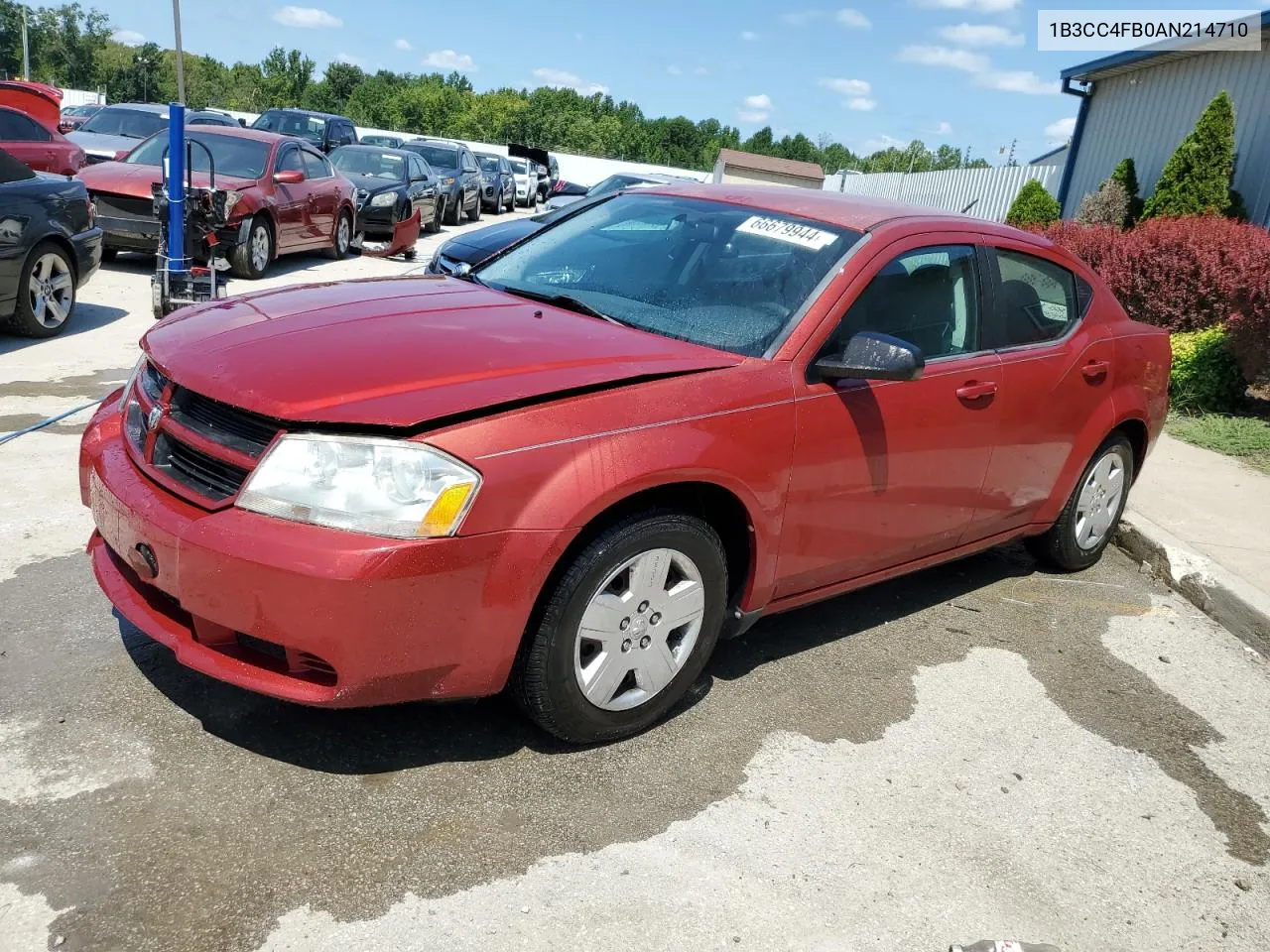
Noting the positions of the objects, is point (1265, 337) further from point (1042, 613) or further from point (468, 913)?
point (468, 913)

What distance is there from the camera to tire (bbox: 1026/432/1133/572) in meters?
5.01

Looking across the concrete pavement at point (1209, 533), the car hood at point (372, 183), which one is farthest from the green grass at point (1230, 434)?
the car hood at point (372, 183)

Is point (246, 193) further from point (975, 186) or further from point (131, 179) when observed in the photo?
point (975, 186)

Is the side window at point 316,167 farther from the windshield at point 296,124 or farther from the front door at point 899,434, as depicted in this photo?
the front door at point 899,434

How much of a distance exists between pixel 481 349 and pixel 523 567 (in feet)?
2.27

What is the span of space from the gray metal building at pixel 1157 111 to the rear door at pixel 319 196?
37.1 ft

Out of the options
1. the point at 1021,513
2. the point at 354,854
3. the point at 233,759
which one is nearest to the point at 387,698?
the point at 354,854

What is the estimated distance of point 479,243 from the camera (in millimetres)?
9648

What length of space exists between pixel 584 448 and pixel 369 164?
15658 mm

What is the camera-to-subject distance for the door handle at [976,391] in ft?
13.0

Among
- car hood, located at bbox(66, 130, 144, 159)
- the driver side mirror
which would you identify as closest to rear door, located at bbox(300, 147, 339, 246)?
car hood, located at bbox(66, 130, 144, 159)

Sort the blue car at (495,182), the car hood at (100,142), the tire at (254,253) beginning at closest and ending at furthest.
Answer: the tire at (254,253) → the car hood at (100,142) → the blue car at (495,182)

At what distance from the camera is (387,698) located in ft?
9.08

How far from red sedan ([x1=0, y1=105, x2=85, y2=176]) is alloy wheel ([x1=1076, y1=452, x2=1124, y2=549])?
12.1m
